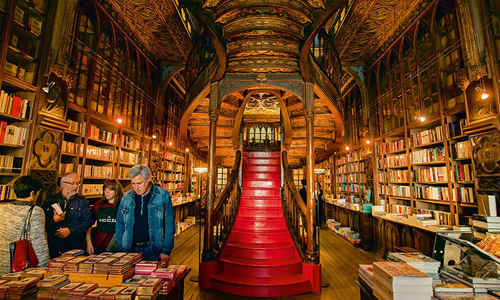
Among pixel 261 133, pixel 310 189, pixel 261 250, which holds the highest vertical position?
pixel 261 133

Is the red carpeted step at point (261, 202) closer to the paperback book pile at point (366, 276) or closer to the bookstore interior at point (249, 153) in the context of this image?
the bookstore interior at point (249, 153)

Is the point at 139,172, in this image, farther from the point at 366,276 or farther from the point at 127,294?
the point at 366,276

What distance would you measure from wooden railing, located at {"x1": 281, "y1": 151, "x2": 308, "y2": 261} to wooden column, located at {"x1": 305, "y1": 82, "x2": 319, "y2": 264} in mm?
69

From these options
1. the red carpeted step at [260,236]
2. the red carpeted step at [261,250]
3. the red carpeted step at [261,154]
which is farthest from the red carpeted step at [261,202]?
the red carpeted step at [261,154]

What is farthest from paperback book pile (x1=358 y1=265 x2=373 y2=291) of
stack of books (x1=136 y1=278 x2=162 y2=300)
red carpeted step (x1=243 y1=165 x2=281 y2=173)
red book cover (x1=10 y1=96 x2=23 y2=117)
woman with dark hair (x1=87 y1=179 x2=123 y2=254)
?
red carpeted step (x1=243 y1=165 x2=281 y2=173)

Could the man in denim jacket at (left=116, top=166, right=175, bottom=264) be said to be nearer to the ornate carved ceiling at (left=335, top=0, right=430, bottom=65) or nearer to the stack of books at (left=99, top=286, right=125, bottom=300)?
the stack of books at (left=99, top=286, right=125, bottom=300)

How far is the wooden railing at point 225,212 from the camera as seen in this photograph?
3.80 meters

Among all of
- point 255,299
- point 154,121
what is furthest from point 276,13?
point 154,121

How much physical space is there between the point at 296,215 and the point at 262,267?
1096 millimetres

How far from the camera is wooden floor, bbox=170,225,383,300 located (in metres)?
3.22

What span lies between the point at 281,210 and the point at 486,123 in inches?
133

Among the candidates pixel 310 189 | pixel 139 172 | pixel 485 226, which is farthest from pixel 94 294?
pixel 485 226

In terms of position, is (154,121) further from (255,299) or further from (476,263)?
(476,263)

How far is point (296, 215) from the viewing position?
414cm
